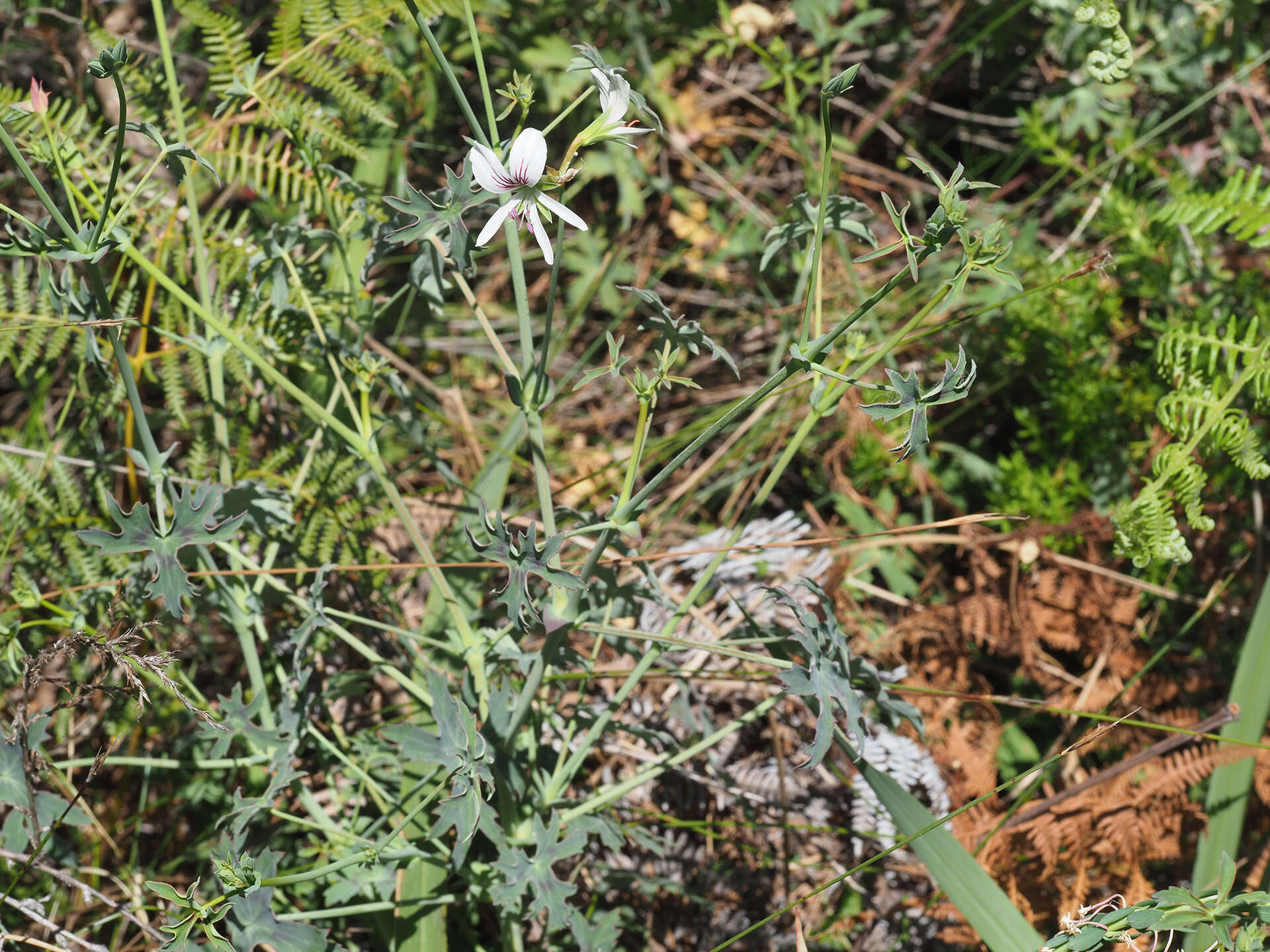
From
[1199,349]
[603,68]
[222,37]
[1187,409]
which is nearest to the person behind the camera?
[603,68]

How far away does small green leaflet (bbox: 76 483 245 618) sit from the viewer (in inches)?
54.0

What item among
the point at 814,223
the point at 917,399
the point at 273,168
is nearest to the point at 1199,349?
the point at 814,223

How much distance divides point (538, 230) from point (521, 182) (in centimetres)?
7

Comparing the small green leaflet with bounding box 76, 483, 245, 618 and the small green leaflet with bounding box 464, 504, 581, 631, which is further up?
the small green leaflet with bounding box 464, 504, 581, 631

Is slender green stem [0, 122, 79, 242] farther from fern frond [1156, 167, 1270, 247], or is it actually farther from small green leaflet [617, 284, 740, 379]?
fern frond [1156, 167, 1270, 247]

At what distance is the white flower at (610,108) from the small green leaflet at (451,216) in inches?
6.6

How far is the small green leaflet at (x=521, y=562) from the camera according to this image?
4.19 ft

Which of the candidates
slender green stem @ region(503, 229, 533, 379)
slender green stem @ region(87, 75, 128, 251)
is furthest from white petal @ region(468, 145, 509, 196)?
slender green stem @ region(87, 75, 128, 251)

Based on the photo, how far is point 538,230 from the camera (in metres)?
1.22

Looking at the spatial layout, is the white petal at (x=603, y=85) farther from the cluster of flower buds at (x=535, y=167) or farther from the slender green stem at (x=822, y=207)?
the slender green stem at (x=822, y=207)

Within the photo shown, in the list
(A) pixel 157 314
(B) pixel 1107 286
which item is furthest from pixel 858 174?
(A) pixel 157 314

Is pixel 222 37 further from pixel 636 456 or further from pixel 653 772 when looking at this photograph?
pixel 653 772

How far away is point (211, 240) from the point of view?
83.2 inches

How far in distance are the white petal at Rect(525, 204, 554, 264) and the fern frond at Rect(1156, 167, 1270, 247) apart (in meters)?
1.61
